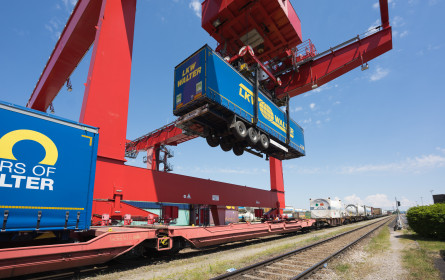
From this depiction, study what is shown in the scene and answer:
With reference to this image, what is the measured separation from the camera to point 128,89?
10680mm

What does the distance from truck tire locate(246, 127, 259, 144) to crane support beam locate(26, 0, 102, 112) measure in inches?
358

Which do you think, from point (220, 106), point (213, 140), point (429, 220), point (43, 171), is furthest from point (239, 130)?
point (429, 220)

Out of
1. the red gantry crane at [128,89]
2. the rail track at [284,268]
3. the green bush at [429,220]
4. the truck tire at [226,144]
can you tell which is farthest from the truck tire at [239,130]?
the green bush at [429,220]

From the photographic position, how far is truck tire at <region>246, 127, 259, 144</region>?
12425 millimetres

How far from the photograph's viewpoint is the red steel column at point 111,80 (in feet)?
30.9

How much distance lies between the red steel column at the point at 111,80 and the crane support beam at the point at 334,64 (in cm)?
1152

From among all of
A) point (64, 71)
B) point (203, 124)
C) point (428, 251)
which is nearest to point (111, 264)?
point (203, 124)

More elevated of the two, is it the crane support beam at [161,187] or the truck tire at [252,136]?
the truck tire at [252,136]

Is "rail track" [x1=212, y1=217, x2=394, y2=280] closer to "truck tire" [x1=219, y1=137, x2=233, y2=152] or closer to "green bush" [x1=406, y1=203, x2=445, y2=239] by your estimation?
"truck tire" [x1=219, y1=137, x2=233, y2=152]

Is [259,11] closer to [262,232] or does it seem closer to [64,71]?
[262,232]

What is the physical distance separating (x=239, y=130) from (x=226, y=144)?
7.49 ft

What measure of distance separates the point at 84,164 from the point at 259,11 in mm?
12669

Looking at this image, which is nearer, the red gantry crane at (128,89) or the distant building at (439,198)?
the red gantry crane at (128,89)

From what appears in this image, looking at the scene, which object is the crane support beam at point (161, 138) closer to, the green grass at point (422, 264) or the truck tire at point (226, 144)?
the truck tire at point (226, 144)
